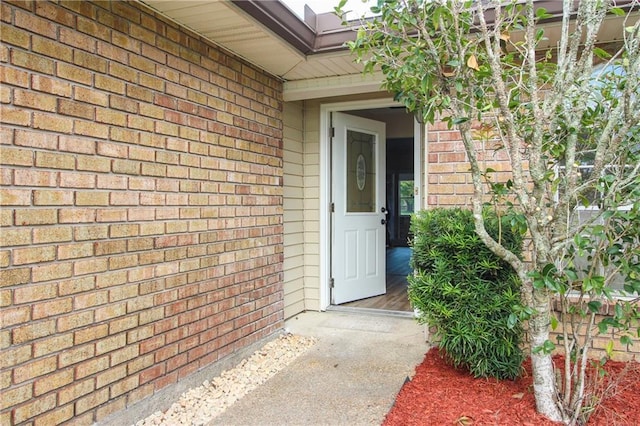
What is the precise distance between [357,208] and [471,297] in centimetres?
239

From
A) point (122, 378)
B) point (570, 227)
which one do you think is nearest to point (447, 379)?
point (570, 227)

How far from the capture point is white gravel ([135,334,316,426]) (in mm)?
2455

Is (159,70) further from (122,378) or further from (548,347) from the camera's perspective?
(548,347)

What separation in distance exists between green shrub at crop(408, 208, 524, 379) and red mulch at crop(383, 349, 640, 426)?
0.12m

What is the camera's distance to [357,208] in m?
4.85

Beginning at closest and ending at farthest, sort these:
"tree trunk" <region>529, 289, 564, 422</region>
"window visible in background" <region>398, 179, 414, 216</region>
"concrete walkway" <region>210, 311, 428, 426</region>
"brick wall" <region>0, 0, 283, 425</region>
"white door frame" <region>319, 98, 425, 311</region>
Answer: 1. "brick wall" <region>0, 0, 283, 425</region>
2. "tree trunk" <region>529, 289, 564, 422</region>
3. "concrete walkway" <region>210, 311, 428, 426</region>
4. "white door frame" <region>319, 98, 425, 311</region>
5. "window visible in background" <region>398, 179, 414, 216</region>

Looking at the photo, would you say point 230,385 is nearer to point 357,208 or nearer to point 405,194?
point 357,208

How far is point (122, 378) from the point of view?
229 cm

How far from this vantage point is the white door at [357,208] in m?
4.59

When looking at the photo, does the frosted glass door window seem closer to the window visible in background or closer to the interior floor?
the interior floor

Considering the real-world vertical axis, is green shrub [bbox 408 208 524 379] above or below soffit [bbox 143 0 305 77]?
below

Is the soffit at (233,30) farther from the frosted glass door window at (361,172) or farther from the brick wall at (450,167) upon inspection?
the frosted glass door window at (361,172)

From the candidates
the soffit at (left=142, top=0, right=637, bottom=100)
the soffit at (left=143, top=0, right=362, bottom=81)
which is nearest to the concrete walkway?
the soffit at (left=142, top=0, right=637, bottom=100)

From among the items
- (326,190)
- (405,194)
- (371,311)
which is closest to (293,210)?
(326,190)
